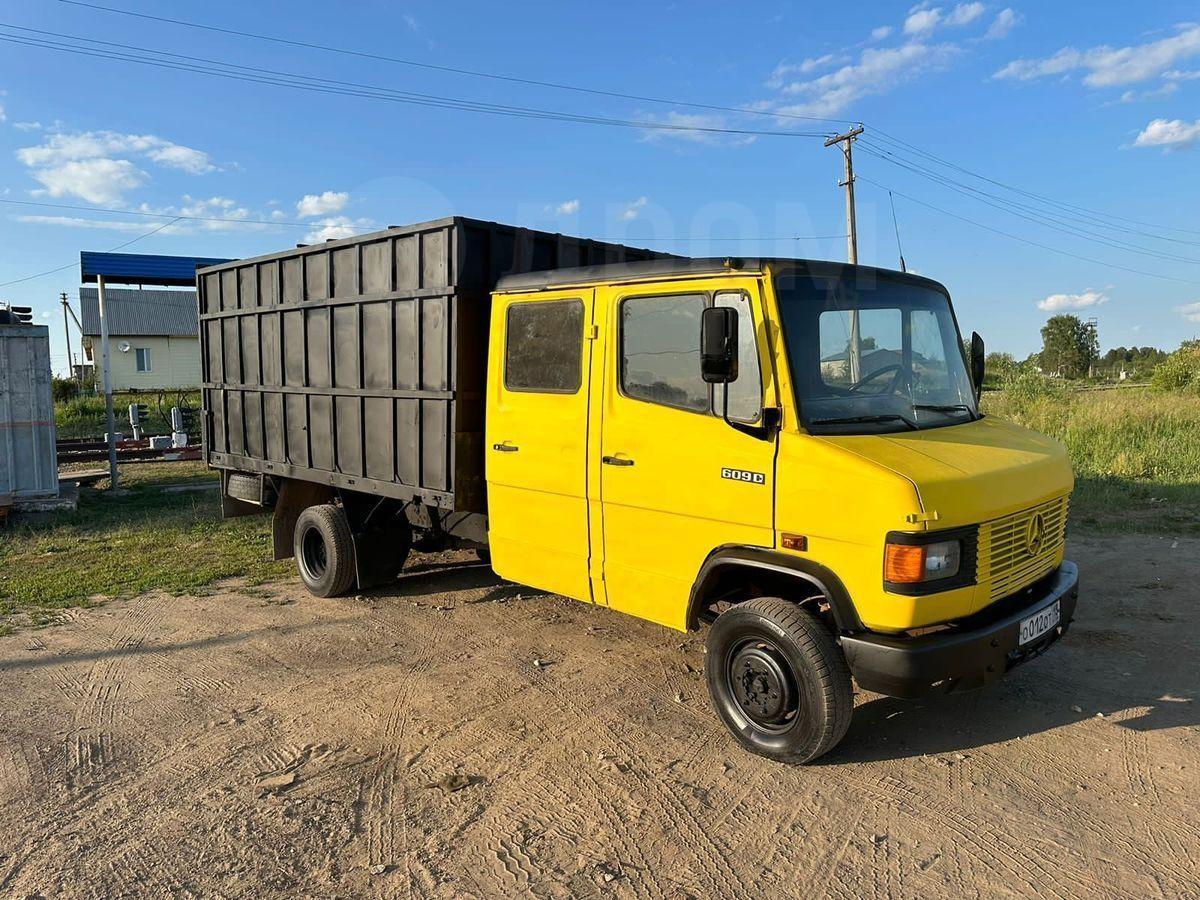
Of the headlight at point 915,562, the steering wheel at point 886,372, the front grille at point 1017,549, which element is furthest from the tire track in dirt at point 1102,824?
the steering wheel at point 886,372

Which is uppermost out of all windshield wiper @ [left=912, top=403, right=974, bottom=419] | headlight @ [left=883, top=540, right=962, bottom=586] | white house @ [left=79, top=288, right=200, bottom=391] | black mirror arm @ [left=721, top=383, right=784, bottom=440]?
white house @ [left=79, top=288, right=200, bottom=391]

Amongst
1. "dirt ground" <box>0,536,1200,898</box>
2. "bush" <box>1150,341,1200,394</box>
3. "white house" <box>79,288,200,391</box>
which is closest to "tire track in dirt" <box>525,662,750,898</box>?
"dirt ground" <box>0,536,1200,898</box>

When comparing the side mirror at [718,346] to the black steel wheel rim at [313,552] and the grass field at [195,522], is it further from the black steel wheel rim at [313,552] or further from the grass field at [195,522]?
the grass field at [195,522]

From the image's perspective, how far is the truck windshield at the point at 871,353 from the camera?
3.91m

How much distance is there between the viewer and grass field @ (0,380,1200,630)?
291 inches

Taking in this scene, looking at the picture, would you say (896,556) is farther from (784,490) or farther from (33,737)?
(33,737)

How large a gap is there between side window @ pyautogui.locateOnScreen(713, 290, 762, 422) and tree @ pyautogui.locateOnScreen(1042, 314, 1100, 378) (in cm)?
7140

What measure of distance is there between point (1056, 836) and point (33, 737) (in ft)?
16.5

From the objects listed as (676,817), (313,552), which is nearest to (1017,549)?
(676,817)

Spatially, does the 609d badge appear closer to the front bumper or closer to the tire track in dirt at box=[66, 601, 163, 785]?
the front bumper

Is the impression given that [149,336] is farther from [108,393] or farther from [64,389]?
[108,393]

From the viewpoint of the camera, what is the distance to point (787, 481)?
12.3ft

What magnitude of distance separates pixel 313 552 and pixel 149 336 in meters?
37.0

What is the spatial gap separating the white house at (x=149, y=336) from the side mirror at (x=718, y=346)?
39041 millimetres
